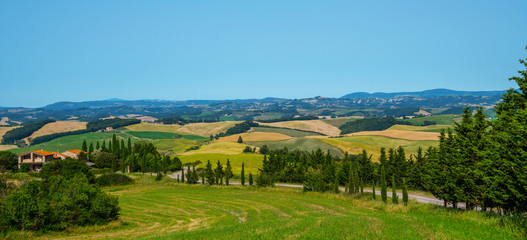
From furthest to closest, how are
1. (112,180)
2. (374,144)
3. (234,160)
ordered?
(374,144), (234,160), (112,180)

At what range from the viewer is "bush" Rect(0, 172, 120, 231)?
111 ft

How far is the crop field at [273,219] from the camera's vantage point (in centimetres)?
2330

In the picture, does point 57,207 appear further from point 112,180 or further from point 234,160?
point 234,160

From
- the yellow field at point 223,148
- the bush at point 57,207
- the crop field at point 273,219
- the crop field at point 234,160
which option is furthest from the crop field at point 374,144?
the bush at point 57,207

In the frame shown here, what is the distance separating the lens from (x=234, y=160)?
12681cm

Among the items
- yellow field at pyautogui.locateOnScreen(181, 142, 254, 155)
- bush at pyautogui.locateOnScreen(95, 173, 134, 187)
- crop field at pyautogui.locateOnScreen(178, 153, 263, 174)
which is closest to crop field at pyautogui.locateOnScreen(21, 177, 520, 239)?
bush at pyautogui.locateOnScreen(95, 173, 134, 187)

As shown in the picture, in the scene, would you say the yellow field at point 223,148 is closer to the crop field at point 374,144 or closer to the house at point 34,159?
the crop field at point 374,144

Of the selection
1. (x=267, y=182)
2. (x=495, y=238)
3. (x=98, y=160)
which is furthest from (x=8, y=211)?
(x=98, y=160)

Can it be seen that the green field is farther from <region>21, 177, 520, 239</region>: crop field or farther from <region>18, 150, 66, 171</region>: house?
<region>18, 150, 66, 171</region>: house

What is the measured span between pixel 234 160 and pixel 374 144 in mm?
91036

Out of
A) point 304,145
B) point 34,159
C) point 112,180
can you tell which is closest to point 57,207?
point 112,180

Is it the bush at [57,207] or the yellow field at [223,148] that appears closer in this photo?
the bush at [57,207]

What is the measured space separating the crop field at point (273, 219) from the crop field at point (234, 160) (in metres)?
35.2

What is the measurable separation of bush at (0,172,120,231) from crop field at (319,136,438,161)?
11947cm
